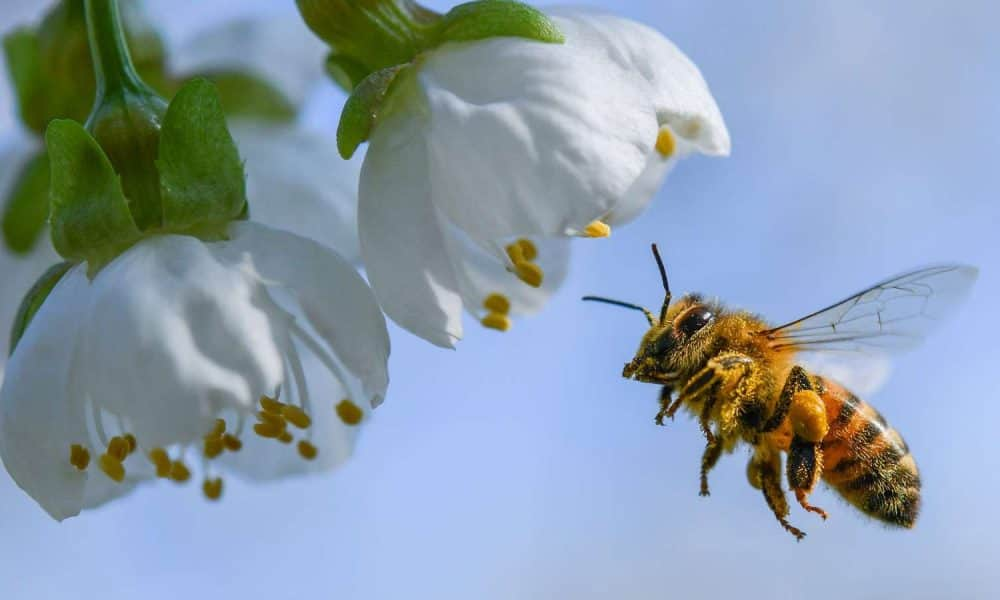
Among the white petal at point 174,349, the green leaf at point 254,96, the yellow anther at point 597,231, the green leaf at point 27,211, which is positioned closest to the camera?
the white petal at point 174,349

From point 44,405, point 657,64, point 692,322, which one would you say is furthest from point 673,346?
point 44,405

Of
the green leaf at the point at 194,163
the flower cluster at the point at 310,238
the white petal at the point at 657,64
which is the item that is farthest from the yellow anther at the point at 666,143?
the green leaf at the point at 194,163

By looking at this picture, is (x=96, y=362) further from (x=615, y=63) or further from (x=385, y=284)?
(x=615, y=63)

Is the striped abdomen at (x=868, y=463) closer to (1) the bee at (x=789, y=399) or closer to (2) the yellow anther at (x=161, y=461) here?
(1) the bee at (x=789, y=399)

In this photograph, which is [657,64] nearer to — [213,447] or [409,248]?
[409,248]

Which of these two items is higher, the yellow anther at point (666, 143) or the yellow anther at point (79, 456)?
the yellow anther at point (666, 143)

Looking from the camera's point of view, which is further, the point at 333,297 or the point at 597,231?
the point at 597,231
